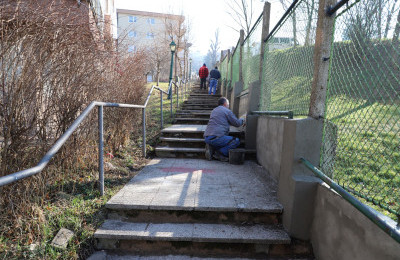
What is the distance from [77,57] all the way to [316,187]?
317 centimetres

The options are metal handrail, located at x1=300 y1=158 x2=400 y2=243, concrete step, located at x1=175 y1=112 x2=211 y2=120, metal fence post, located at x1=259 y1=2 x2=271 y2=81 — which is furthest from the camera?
concrete step, located at x1=175 y1=112 x2=211 y2=120

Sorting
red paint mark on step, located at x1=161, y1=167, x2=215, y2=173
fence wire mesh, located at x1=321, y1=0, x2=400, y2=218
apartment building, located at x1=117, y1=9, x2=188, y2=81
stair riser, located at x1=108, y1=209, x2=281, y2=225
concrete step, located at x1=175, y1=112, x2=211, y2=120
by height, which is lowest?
stair riser, located at x1=108, y1=209, x2=281, y2=225

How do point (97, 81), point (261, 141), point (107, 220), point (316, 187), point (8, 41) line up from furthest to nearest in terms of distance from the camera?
point (261, 141) → point (97, 81) → point (107, 220) → point (316, 187) → point (8, 41)

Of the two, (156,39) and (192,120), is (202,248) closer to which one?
(192,120)

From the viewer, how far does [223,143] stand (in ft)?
15.4

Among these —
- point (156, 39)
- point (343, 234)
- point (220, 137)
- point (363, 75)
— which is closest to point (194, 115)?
point (220, 137)

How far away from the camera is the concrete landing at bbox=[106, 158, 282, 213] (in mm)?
2611

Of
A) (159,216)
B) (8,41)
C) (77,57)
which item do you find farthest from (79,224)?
(77,57)

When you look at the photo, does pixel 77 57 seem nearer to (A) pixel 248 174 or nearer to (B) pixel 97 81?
(B) pixel 97 81

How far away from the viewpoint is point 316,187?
2.24 m

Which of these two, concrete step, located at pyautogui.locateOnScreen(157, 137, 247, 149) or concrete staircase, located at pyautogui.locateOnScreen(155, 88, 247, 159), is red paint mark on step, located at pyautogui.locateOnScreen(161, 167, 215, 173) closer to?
concrete staircase, located at pyautogui.locateOnScreen(155, 88, 247, 159)

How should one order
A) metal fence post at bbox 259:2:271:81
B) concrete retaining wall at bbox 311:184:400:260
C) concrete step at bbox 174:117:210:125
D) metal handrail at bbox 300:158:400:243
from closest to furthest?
1. metal handrail at bbox 300:158:400:243
2. concrete retaining wall at bbox 311:184:400:260
3. metal fence post at bbox 259:2:271:81
4. concrete step at bbox 174:117:210:125

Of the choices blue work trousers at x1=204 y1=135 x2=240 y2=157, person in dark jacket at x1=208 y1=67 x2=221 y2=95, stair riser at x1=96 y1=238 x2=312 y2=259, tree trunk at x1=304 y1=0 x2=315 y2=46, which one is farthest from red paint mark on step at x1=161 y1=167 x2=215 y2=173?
person in dark jacket at x1=208 y1=67 x2=221 y2=95

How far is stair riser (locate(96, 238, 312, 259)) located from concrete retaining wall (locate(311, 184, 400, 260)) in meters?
0.39
